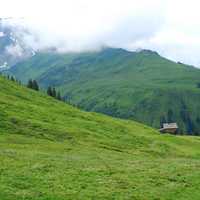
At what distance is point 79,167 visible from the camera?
38.9 m

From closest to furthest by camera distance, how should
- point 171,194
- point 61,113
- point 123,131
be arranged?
point 171,194
point 123,131
point 61,113

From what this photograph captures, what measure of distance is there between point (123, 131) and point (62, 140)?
21.7 metres

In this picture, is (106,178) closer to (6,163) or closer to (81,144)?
(6,163)

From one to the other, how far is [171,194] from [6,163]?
12358mm

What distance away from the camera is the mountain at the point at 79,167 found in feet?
104

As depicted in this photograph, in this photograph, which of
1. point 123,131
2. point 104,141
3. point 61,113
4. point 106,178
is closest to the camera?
point 106,178

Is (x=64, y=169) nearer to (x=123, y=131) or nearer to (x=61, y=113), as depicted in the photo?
(x=123, y=131)

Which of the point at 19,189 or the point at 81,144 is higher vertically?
the point at 81,144

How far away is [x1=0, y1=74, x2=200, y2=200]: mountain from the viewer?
31.6m

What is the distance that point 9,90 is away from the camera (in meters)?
105

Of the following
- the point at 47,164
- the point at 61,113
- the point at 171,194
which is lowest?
the point at 171,194

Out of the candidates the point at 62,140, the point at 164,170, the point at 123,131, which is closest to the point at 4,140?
the point at 62,140

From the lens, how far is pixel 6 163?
37156 millimetres

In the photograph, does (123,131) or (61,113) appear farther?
(61,113)
